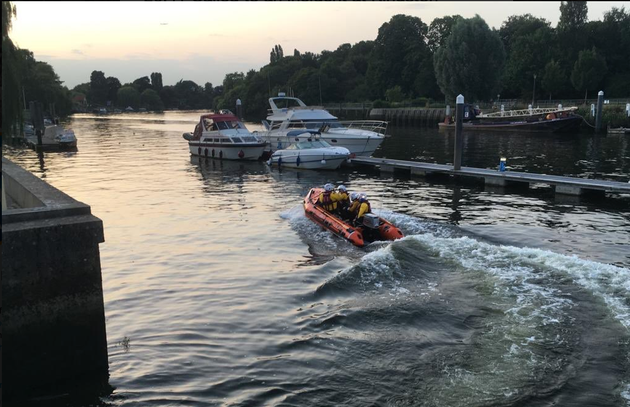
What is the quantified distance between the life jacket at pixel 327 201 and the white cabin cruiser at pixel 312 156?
12.7m

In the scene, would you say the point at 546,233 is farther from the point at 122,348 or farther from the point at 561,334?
the point at 122,348

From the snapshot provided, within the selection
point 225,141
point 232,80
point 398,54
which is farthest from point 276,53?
point 225,141

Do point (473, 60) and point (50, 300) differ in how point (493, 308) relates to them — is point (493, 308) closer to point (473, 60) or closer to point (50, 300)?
point (50, 300)

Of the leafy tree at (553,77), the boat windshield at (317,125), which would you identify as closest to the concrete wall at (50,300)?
the boat windshield at (317,125)

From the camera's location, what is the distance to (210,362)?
25.8 feet

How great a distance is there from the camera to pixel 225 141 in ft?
118

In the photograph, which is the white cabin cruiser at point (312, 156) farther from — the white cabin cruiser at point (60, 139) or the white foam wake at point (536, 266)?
the white cabin cruiser at point (60, 139)

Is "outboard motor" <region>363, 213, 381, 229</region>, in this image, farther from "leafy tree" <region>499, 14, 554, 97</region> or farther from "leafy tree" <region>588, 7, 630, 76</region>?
"leafy tree" <region>588, 7, 630, 76</region>

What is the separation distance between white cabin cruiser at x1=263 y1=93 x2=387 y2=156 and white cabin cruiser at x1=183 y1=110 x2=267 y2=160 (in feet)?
4.53

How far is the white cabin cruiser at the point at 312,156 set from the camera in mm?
29234

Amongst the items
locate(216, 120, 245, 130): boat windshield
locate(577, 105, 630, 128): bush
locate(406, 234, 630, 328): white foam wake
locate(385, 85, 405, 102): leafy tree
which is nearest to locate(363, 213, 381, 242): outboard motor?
locate(406, 234, 630, 328): white foam wake

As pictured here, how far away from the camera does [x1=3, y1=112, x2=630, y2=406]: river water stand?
7.05m

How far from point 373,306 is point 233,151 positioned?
27060 mm

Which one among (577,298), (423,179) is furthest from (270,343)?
(423,179)
